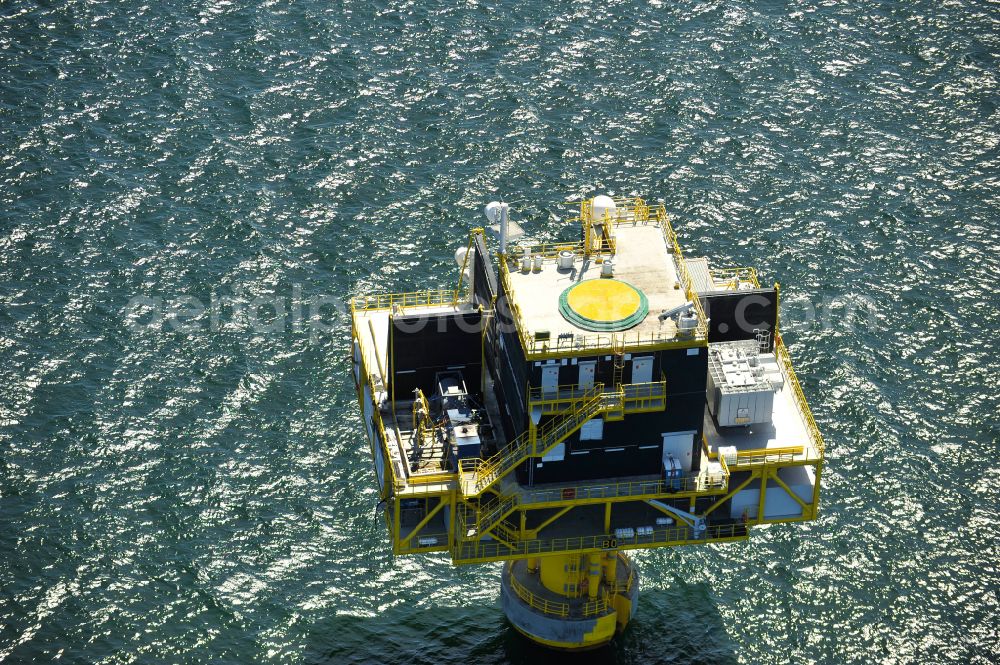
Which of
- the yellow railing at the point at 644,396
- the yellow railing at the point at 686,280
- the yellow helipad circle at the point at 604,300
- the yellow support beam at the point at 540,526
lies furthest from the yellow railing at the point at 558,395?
the yellow support beam at the point at 540,526

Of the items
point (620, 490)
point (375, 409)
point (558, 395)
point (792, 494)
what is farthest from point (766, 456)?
point (375, 409)

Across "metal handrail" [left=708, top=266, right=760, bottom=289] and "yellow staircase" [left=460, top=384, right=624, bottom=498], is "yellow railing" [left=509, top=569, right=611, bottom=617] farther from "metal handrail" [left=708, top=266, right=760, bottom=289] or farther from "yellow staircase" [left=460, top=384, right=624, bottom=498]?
"metal handrail" [left=708, top=266, right=760, bottom=289]

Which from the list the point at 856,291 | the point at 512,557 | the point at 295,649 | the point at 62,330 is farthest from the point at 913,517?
the point at 62,330

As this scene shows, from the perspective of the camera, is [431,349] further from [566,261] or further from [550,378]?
[550,378]

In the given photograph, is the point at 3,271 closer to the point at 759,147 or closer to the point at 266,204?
the point at 266,204

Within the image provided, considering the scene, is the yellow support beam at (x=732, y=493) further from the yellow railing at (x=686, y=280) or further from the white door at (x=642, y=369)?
the yellow railing at (x=686, y=280)
